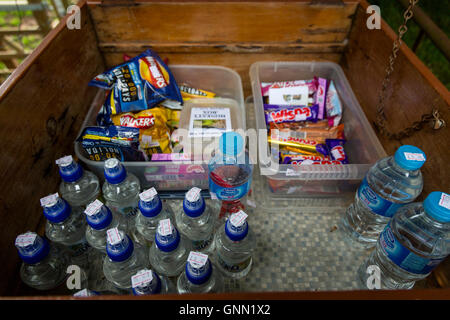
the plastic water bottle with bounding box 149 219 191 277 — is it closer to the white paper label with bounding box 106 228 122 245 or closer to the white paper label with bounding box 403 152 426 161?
the white paper label with bounding box 106 228 122 245

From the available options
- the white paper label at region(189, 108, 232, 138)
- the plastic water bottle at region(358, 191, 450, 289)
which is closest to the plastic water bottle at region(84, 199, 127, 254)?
the white paper label at region(189, 108, 232, 138)

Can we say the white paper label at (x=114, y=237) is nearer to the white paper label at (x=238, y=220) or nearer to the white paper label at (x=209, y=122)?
the white paper label at (x=238, y=220)

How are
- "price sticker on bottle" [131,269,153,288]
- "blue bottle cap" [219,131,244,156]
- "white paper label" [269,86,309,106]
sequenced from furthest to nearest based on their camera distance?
1. "white paper label" [269,86,309,106]
2. "blue bottle cap" [219,131,244,156]
3. "price sticker on bottle" [131,269,153,288]

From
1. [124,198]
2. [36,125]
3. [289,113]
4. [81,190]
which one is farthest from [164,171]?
[289,113]

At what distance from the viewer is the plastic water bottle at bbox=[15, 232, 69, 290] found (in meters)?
0.56

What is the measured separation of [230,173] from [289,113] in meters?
0.37

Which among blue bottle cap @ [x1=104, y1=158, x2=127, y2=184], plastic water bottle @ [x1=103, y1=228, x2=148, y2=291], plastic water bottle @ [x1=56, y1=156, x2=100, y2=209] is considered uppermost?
blue bottle cap @ [x1=104, y1=158, x2=127, y2=184]

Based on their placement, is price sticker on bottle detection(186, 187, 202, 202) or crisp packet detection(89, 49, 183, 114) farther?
crisp packet detection(89, 49, 183, 114)

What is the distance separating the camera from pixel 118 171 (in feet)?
2.15

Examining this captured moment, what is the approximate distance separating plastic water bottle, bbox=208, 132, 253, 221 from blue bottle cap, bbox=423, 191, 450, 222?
406 millimetres

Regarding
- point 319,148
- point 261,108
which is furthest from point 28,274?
point 319,148

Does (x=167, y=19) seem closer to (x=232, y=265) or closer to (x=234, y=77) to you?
(x=234, y=77)

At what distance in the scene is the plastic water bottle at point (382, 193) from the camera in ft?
2.10
